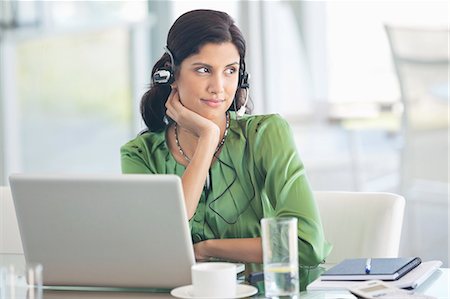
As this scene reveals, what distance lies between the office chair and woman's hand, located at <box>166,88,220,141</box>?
5.90 feet

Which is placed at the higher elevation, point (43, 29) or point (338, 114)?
point (43, 29)

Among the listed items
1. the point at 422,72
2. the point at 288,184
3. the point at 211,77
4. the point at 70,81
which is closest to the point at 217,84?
the point at 211,77

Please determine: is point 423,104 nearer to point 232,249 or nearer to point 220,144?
point 220,144

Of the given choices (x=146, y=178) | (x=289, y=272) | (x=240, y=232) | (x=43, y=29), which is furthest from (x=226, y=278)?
(x=43, y=29)

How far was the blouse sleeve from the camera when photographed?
209cm

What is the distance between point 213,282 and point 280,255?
13 centimetres

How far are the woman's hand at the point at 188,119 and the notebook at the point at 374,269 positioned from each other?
1.64 ft

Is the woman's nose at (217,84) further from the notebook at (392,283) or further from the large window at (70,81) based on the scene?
the large window at (70,81)

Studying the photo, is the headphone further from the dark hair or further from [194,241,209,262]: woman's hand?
[194,241,209,262]: woman's hand

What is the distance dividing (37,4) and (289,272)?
12.0ft

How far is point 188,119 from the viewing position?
2.31m

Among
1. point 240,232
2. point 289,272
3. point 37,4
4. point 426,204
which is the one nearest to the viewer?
point 289,272

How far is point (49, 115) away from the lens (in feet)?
17.1

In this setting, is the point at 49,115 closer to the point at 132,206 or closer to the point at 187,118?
the point at 187,118
